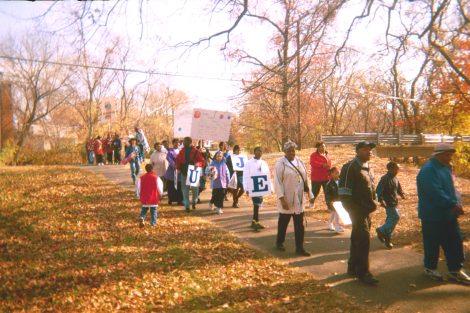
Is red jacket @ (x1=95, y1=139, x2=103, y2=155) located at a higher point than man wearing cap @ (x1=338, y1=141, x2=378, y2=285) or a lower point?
higher

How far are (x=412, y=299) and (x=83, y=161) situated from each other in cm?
2879

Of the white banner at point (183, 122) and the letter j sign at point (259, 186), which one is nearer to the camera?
the letter j sign at point (259, 186)

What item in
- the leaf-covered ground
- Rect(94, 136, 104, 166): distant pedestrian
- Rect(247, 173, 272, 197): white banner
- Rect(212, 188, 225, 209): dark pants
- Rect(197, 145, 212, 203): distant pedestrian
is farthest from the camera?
Rect(94, 136, 104, 166): distant pedestrian

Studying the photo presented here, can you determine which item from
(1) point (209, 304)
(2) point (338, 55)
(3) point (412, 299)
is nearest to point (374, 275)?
(3) point (412, 299)

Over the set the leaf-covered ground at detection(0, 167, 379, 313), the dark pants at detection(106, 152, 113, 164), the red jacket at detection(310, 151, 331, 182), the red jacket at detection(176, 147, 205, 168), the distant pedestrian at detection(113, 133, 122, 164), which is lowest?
the leaf-covered ground at detection(0, 167, 379, 313)

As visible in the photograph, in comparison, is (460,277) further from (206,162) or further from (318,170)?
(206,162)

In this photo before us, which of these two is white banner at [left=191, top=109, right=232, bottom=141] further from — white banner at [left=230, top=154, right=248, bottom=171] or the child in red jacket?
the child in red jacket

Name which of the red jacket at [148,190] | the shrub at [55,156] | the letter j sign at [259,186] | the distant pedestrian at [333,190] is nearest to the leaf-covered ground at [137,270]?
the red jacket at [148,190]

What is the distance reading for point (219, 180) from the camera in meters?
10.9

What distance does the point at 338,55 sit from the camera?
27.7 feet

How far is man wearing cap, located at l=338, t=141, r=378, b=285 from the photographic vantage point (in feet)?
18.8

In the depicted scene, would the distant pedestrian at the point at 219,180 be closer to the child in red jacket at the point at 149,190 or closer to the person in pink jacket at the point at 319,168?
the child in red jacket at the point at 149,190

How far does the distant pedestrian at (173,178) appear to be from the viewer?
1218cm

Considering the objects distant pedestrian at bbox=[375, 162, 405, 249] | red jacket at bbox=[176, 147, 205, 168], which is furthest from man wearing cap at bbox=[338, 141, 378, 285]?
red jacket at bbox=[176, 147, 205, 168]
